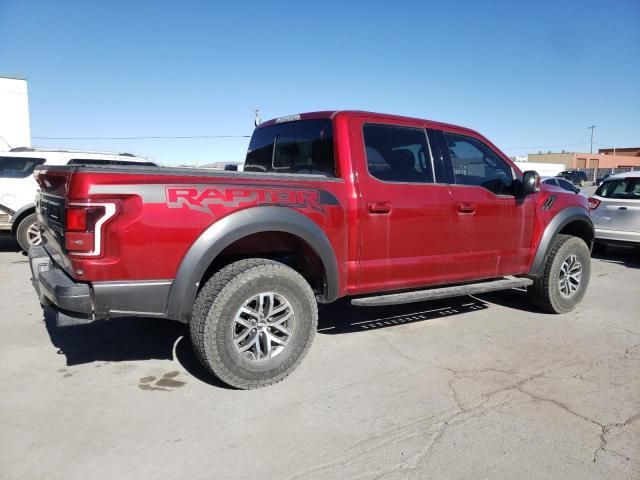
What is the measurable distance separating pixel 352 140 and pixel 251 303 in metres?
1.51

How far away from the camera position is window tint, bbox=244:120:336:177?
3857 millimetres

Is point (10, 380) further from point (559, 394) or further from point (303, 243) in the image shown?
point (559, 394)

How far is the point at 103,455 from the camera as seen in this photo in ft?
8.12

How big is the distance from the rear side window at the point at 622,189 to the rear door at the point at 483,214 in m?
4.97

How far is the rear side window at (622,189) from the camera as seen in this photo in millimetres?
8438

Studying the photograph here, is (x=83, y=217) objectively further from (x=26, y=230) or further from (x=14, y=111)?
(x=14, y=111)

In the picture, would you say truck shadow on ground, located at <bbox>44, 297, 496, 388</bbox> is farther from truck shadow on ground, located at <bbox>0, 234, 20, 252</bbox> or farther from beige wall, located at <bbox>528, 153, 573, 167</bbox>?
beige wall, located at <bbox>528, 153, 573, 167</bbox>

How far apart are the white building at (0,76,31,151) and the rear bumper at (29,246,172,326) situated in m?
22.4

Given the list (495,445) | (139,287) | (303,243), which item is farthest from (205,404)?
(495,445)

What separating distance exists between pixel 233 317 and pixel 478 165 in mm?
2846

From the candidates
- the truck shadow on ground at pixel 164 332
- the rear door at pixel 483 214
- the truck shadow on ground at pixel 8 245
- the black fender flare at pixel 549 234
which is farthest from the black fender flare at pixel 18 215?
the black fender flare at pixel 549 234

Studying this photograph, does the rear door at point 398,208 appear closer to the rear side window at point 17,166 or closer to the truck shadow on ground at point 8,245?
the rear side window at point 17,166

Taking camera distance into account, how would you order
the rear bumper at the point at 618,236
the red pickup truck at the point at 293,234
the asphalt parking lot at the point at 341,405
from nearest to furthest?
the asphalt parking lot at the point at 341,405 < the red pickup truck at the point at 293,234 < the rear bumper at the point at 618,236

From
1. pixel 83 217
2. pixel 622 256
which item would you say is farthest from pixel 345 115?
pixel 622 256
